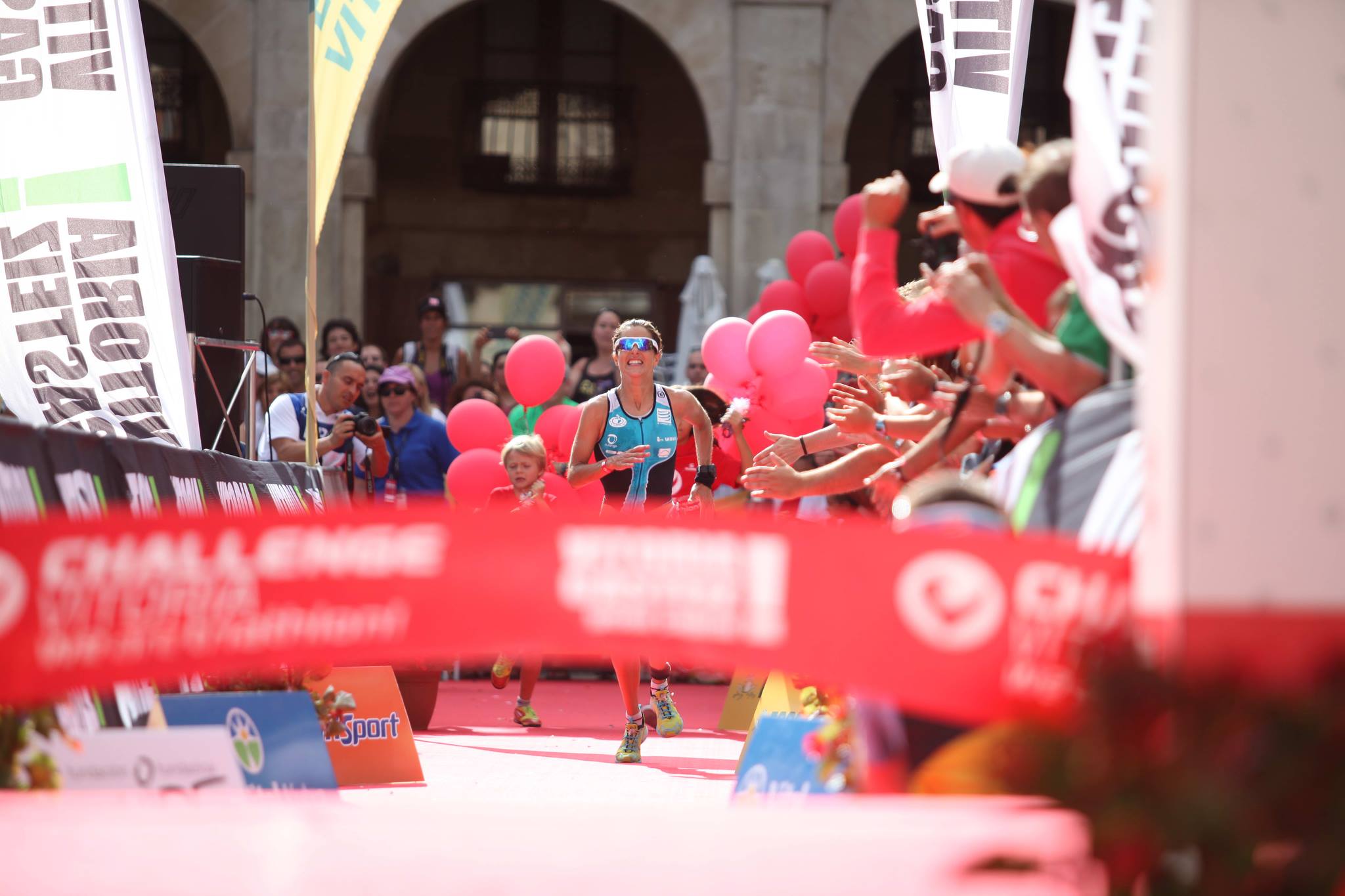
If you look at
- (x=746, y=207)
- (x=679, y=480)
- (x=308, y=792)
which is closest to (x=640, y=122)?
(x=746, y=207)

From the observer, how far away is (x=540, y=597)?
354cm

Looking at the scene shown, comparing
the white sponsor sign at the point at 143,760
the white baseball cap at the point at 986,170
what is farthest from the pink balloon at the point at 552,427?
the white sponsor sign at the point at 143,760

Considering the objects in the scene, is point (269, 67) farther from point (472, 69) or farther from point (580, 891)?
point (580, 891)

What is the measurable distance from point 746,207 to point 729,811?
14.6 m

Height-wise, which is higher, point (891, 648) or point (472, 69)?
point (472, 69)

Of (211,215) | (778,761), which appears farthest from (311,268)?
(778,761)

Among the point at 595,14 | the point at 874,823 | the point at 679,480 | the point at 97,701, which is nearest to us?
the point at 874,823

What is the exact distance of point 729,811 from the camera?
3.32 m

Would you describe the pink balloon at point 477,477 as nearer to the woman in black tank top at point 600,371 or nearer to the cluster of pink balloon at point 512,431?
the cluster of pink balloon at point 512,431

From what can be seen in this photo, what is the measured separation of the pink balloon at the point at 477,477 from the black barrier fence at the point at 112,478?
2.24m

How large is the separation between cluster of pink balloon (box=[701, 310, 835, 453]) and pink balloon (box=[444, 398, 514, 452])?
5.19 ft

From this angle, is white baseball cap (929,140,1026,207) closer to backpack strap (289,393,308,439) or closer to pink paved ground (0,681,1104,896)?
pink paved ground (0,681,1104,896)

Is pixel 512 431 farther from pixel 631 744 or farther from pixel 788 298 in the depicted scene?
pixel 631 744

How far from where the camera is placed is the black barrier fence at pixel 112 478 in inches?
179
